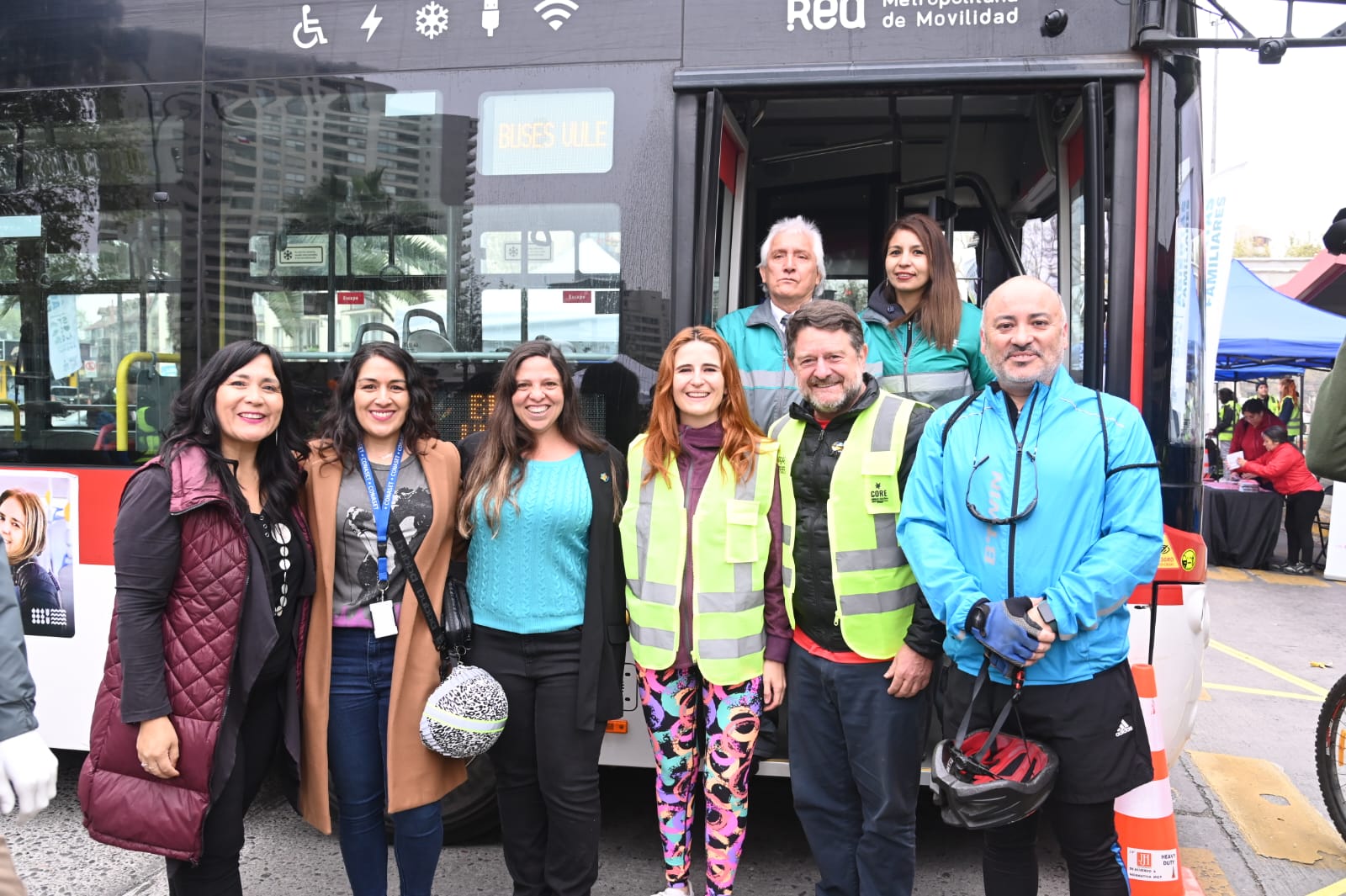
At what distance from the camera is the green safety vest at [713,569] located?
105 inches

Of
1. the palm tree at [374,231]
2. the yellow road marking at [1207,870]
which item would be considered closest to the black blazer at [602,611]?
the palm tree at [374,231]

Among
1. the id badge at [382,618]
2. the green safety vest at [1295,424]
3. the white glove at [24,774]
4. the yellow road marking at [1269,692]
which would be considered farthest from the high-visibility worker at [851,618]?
the green safety vest at [1295,424]

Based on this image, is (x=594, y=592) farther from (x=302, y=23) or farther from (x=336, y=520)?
(x=302, y=23)

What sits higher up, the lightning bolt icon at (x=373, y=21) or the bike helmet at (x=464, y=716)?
the lightning bolt icon at (x=373, y=21)

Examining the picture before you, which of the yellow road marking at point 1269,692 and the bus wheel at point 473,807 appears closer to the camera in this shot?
the bus wheel at point 473,807

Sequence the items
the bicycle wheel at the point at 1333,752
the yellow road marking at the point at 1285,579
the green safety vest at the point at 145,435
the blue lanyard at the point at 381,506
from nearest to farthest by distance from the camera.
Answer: the blue lanyard at the point at 381,506 → the green safety vest at the point at 145,435 → the bicycle wheel at the point at 1333,752 → the yellow road marking at the point at 1285,579

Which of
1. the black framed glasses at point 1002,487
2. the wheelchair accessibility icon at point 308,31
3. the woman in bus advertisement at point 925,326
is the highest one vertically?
the wheelchair accessibility icon at point 308,31

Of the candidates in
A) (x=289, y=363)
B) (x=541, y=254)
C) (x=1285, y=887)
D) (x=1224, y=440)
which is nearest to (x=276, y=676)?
(x=289, y=363)

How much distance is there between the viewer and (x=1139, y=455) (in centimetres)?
227

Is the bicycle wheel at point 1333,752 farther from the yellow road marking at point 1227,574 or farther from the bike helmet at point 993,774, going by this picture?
the yellow road marking at point 1227,574

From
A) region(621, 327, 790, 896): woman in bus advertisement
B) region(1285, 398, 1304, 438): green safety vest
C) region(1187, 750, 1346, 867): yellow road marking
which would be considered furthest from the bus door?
region(1285, 398, 1304, 438): green safety vest

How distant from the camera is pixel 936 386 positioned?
3.04 m

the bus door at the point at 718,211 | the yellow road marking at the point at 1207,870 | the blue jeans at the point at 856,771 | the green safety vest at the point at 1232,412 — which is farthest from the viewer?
the green safety vest at the point at 1232,412

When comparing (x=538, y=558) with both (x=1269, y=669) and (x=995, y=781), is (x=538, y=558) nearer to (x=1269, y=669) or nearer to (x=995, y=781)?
(x=995, y=781)
